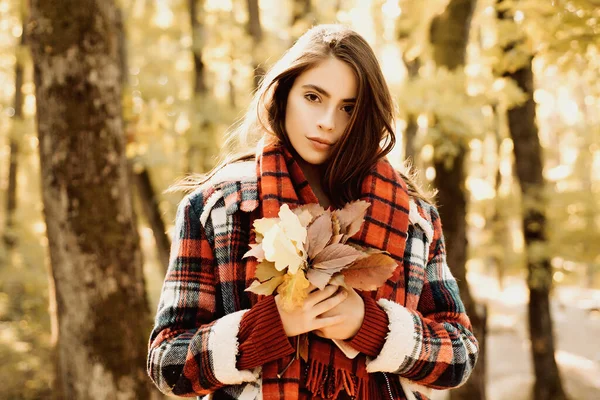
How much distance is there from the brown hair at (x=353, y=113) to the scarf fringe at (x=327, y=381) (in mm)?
640

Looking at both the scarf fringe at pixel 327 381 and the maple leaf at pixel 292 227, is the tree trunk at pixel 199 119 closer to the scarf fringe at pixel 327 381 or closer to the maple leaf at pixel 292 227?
the scarf fringe at pixel 327 381

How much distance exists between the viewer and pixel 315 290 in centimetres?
→ 167

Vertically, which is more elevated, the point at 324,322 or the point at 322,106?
the point at 322,106

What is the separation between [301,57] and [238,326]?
38.8 inches

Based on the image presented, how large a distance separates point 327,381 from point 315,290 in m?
0.33

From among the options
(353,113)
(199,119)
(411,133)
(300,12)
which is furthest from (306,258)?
(300,12)

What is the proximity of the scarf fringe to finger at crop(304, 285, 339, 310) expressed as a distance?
24 centimetres

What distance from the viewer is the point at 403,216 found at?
2033 mm

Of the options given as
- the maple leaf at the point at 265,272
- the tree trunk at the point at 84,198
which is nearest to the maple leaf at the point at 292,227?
the maple leaf at the point at 265,272

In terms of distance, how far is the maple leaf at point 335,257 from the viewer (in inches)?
60.1

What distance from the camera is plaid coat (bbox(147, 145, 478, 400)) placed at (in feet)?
5.83

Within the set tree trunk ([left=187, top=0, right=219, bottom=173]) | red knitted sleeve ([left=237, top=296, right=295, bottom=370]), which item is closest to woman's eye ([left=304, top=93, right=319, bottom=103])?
red knitted sleeve ([left=237, top=296, right=295, bottom=370])

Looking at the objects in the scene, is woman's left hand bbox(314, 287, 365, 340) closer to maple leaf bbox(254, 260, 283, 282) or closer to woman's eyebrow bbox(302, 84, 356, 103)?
maple leaf bbox(254, 260, 283, 282)

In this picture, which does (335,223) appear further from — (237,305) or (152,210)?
(152,210)
